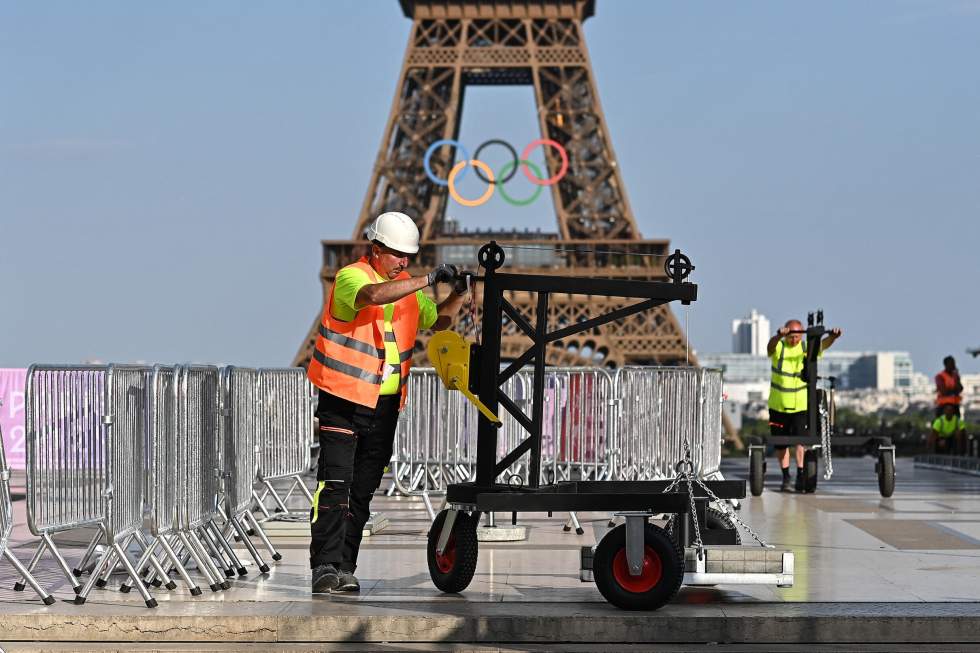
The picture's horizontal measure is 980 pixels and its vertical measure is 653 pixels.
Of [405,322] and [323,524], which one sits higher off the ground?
[405,322]

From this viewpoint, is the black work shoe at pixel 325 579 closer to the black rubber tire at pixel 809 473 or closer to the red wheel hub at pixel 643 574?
the red wheel hub at pixel 643 574

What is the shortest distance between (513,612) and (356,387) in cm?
144

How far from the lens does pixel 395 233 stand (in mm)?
8172

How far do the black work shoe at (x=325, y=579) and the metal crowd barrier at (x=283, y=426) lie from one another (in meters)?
2.76

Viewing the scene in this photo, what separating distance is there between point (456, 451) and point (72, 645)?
676 centimetres

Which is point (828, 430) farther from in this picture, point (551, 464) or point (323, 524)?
point (323, 524)

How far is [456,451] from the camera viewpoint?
13562mm

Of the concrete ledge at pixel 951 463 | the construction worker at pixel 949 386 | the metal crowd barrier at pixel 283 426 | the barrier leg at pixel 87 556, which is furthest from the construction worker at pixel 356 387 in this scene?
the construction worker at pixel 949 386

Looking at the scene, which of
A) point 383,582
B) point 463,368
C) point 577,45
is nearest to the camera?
point 463,368

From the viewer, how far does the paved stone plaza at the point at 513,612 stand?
7.02 m

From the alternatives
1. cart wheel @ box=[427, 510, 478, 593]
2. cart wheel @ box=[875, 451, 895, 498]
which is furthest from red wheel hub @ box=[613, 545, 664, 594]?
cart wheel @ box=[875, 451, 895, 498]

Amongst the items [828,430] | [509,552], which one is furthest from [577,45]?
[509,552]

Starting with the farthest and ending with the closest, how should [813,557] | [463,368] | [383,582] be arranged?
[813,557], [383,582], [463,368]

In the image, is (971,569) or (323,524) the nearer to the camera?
(323,524)
